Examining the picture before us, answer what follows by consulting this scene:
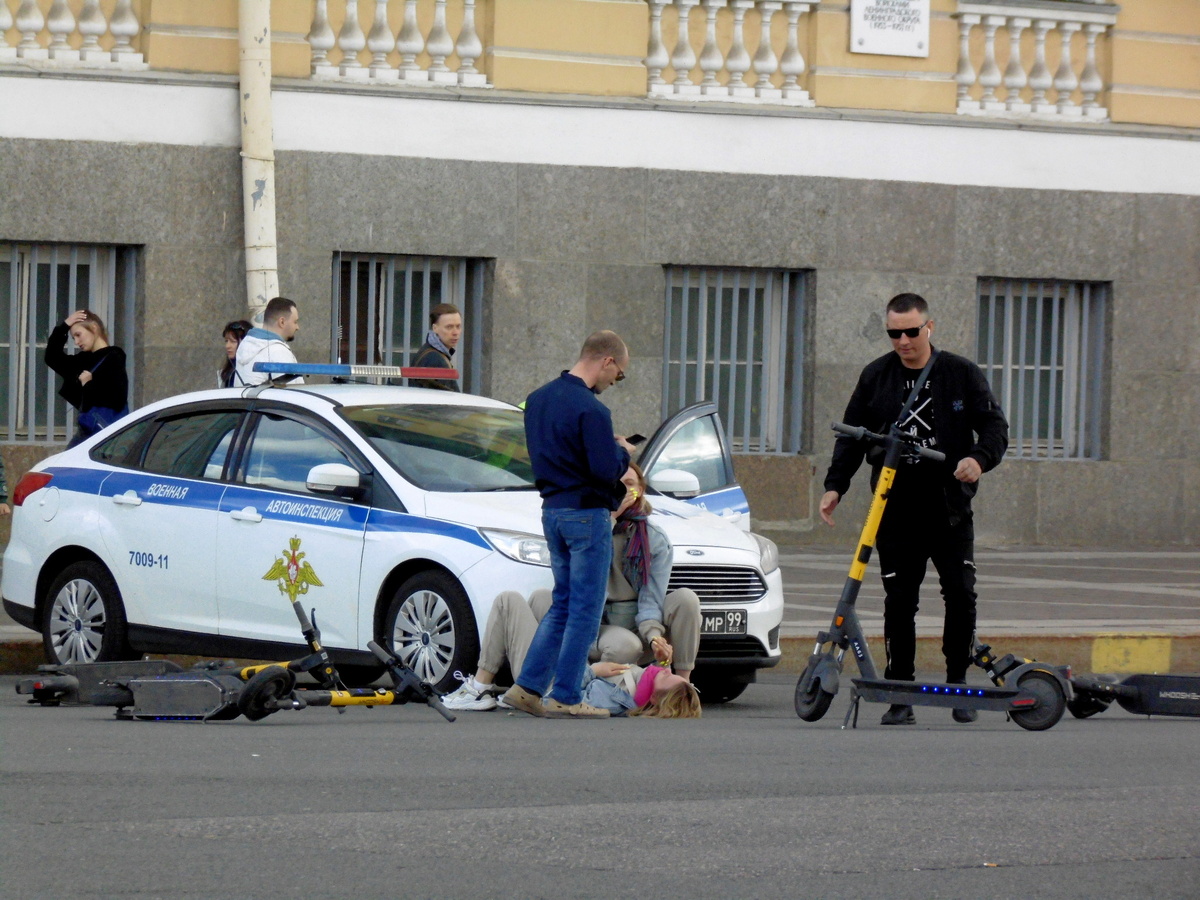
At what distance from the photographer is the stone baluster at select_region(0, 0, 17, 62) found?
15.6 metres

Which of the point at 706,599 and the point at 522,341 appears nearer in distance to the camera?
the point at 706,599

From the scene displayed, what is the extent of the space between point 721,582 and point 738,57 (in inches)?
350

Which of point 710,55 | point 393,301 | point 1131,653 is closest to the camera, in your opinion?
point 1131,653

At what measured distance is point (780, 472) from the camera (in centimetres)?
1753

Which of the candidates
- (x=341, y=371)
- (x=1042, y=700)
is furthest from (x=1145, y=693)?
(x=341, y=371)

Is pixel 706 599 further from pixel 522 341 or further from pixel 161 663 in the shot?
pixel 522 341

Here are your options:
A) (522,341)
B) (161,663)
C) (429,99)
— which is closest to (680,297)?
(522,341)

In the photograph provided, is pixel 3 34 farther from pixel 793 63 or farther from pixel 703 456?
pixel 703 456

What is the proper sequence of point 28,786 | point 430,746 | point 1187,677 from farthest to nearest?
1. point 1187,677
2. point 430,746
3. point 28,786

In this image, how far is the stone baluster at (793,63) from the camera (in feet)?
57.7

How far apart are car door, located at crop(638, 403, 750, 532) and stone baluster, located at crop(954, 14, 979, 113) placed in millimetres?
7808

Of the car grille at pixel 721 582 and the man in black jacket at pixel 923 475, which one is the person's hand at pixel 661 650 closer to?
the car grille at pixel 721 582

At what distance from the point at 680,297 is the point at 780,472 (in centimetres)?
170

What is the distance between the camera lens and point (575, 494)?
8539 millimetres
